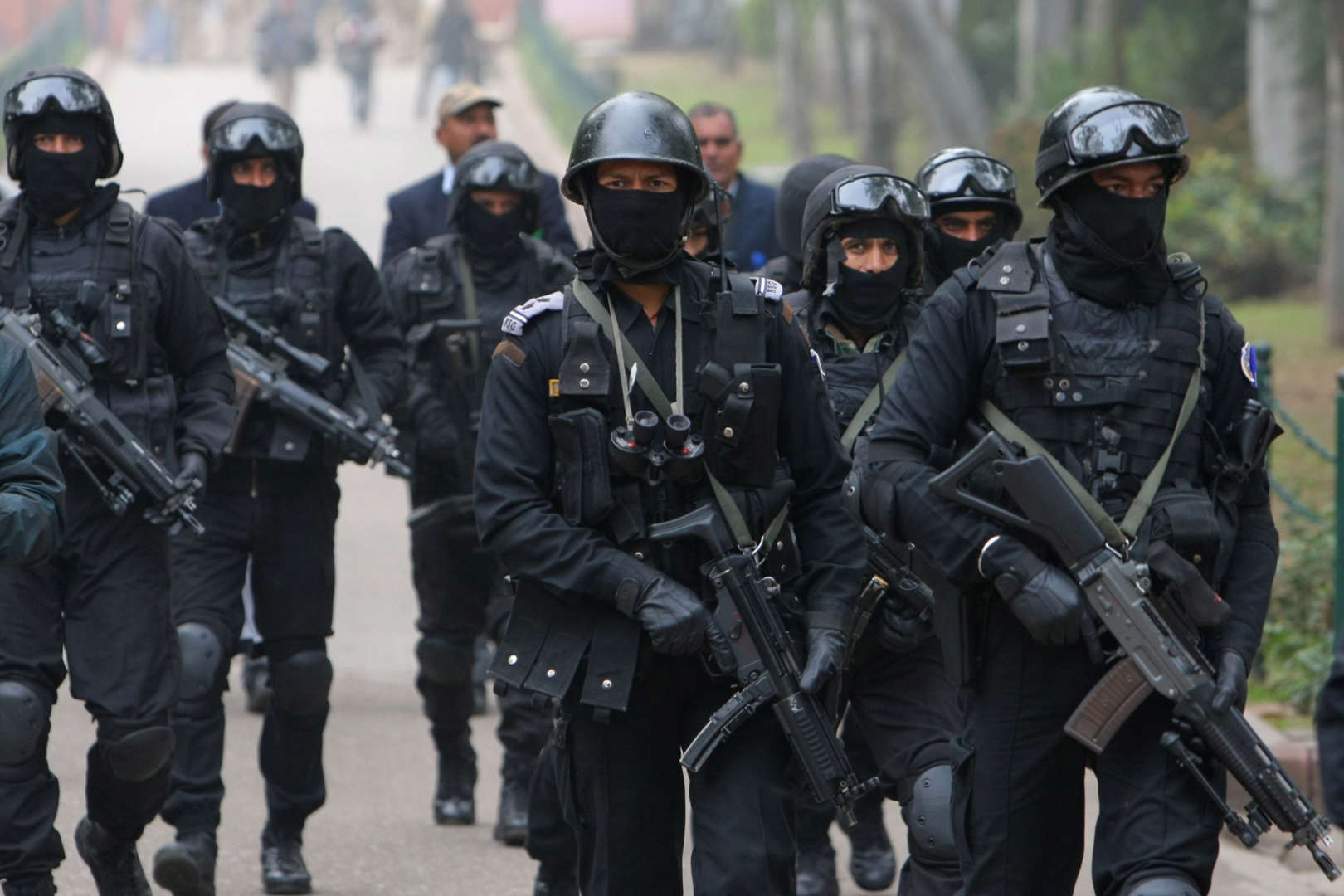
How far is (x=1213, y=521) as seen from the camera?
4.66m

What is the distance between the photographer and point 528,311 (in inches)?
191

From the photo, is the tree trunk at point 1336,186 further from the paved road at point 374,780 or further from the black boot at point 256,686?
the black boot at point 256,686

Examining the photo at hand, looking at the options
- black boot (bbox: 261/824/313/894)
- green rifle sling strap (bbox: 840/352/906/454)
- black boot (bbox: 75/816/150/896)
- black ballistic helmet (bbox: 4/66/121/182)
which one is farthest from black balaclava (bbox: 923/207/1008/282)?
black boot (bbox: 75/816/150/896)

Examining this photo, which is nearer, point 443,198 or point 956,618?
point 956,618

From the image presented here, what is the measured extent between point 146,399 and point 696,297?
1.94 metres

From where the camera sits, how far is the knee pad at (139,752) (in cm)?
589

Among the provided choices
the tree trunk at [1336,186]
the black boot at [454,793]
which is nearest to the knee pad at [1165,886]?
the black boot at [454,793]

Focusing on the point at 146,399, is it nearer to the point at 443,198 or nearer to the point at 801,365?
the point at 801,365

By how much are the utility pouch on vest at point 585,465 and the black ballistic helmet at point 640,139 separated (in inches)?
20.6

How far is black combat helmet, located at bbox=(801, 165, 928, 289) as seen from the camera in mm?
6047

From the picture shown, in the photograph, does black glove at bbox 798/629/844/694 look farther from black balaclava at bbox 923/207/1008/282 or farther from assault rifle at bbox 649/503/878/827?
black balaclava at bbox 923/207/1008/282

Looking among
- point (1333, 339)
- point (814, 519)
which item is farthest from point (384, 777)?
point (1333, 339)

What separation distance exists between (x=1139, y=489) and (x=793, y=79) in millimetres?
35148

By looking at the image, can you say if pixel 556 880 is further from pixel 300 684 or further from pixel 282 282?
pixel 282 282
